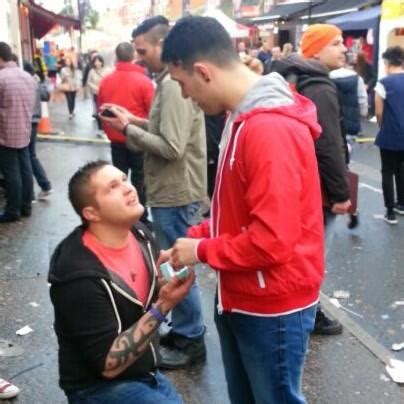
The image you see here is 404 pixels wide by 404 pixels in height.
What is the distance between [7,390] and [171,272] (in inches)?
71.5

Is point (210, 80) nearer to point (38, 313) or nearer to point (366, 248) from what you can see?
point (38, 313)

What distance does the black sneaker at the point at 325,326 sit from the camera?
13.9 feet

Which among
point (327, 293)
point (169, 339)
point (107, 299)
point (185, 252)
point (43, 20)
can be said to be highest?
point (43, 20)

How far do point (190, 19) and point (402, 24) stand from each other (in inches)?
532

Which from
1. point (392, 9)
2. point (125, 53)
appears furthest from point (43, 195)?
point (392, 9)

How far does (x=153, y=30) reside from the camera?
3.62 metres

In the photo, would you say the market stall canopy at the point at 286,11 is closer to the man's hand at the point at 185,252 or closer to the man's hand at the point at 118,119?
the man's hand at the point at 118,119

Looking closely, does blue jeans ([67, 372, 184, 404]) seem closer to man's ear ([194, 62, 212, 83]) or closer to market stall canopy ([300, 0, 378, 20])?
man's ear ([194, 62, 212, 83])

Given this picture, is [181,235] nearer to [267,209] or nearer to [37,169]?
[267,209]

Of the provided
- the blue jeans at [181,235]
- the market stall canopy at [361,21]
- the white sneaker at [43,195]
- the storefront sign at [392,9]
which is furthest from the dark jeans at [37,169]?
the market stall canopy at [361,21]

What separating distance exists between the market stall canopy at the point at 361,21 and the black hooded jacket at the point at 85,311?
14962 mm

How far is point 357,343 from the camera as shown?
4.14 m

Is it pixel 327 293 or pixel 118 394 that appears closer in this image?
pixel 118 394

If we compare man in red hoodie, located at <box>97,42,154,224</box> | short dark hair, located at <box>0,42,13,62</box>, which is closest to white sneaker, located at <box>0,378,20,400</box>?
man in red hoodie, located at <box>97,42,154,224</box>
